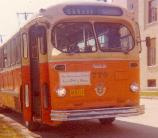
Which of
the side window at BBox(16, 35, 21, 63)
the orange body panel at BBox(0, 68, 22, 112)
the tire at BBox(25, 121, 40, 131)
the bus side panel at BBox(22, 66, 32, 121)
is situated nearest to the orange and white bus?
the bus side panel at BBox(22, 66, 32, 121)

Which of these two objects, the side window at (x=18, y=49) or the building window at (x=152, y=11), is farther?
the building window at (x=152, y=11)

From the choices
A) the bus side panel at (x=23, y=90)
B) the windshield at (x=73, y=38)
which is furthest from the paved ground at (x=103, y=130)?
the windshield at (x=73, y=38)

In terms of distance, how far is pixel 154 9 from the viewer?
141 feet

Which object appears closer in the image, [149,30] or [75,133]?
[75,133]

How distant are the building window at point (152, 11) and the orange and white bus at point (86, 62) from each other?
3058cm

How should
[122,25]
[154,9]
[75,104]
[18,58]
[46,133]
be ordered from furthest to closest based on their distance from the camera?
[154,9] → [18,58] → [46,133] → [122,25] → [75,104]

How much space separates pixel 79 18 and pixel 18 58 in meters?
3.42

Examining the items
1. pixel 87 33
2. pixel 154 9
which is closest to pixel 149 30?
pixel 154 9

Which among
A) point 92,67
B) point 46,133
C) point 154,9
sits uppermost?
point 154,9

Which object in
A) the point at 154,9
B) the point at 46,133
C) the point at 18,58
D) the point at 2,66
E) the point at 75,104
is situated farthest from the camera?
the point at 154,9

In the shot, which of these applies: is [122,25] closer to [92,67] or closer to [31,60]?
[92,67]

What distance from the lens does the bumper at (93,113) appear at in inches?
455

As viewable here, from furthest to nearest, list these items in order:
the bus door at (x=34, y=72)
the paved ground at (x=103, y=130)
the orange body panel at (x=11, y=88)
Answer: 1. the orange body panel at (x=11, y=88)
2. the bus door at (x=34, y=72)
3. the paved ground at (x=103, y=130)

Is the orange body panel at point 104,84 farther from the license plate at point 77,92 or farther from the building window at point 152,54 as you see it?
the building window at point 152,54
